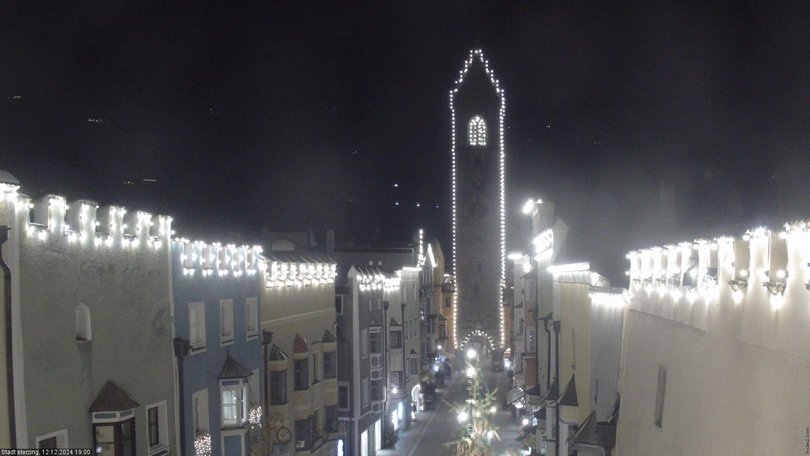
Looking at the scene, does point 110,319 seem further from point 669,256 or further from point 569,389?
point 569,389

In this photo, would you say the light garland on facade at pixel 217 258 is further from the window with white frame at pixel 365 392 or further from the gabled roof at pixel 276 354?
the window with white frame at pixel 365 392

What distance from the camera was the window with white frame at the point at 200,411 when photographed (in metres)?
18.6

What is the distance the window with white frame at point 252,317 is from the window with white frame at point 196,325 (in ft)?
11.0

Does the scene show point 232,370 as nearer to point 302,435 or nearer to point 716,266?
point 302,435

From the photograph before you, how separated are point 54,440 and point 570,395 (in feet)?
46.9

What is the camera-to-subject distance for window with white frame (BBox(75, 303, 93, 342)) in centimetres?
1364

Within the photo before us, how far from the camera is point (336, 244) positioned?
180 feet

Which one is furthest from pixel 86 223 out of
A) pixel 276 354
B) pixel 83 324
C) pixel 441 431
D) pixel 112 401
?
pixel 441 431

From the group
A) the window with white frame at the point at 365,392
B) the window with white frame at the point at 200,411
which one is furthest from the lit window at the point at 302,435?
the window with white frame at the point at 365,392

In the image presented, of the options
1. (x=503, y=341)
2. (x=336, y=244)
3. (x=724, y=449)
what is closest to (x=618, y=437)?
(x=724, y=449)

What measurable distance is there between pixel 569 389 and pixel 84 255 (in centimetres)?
1406

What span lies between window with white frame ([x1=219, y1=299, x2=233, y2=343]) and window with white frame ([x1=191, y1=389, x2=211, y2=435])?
6.13 feet

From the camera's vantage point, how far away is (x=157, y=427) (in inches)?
648

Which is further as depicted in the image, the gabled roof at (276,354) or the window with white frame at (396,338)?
the window with white frame at (396,338)
